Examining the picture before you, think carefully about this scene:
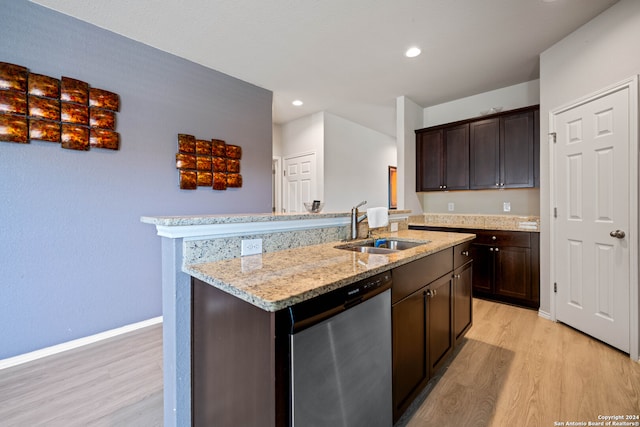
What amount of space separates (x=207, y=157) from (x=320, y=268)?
245cm

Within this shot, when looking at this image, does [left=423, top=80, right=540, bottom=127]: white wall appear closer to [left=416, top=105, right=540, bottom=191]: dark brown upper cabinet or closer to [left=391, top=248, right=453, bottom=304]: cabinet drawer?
[left=416, top=105, right=540, bottom=191]: dark brown upper cabinet

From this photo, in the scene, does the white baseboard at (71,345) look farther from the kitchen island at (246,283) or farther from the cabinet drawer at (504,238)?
the cabinet drawer at (504,238)

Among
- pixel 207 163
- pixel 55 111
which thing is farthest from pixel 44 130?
pixel 207 163

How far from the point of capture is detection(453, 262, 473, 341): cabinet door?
2.02m

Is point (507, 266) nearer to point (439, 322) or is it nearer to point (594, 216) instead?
point (594, 216)

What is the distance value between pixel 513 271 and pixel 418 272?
2.29m

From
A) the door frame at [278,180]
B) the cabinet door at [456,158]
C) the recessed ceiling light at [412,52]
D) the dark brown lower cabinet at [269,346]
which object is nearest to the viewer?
the dark brown lower cabinet at [269,346]

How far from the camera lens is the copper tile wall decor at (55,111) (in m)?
1.96

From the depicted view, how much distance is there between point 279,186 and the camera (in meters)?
5.27

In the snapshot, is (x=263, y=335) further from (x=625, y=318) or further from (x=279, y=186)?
(x=279, y=186)

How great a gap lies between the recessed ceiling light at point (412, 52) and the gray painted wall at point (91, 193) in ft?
7.30

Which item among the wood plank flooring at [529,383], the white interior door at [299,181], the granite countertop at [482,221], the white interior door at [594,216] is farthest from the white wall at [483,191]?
the white interior door at [299,181]

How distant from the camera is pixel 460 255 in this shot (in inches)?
83.5

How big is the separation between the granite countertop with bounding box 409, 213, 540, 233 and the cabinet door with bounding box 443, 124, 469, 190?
0.51m
